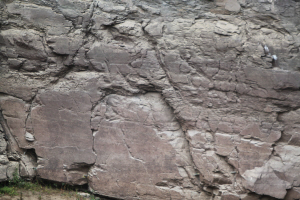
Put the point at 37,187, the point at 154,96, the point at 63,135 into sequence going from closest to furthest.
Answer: the point at 154,96, the point at 63,135, the point at 37,187

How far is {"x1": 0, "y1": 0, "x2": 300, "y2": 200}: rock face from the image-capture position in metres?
3.74

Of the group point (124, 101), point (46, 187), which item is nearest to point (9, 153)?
point (46, 187)

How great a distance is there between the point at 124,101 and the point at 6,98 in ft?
5.21

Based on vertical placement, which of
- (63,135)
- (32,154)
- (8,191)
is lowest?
(8,191)

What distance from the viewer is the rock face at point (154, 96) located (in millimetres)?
3744

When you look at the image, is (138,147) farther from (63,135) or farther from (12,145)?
(12,145)

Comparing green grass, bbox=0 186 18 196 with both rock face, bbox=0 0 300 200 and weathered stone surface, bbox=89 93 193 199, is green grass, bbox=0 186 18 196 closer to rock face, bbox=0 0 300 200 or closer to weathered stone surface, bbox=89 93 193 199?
rock face, bbox=0 0 300 200

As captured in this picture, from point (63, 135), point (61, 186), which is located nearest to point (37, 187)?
point (61, 186)

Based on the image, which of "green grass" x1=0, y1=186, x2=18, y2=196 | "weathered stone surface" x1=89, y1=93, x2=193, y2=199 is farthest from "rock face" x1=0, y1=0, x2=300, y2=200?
"green grass" x1=0, y1=186, x2=18, y2=196

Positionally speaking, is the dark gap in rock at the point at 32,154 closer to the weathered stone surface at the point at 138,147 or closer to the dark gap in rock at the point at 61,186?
the dark gap in rock at the point at 61,186

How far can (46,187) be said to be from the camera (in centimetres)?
451

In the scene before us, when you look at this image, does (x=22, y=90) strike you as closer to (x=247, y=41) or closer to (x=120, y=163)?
(x=120, y=163)

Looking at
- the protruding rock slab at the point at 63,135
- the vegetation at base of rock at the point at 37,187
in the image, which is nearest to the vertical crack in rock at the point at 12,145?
the vegetation at base of rock at the point at 37,187

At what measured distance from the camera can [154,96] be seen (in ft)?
13.6
